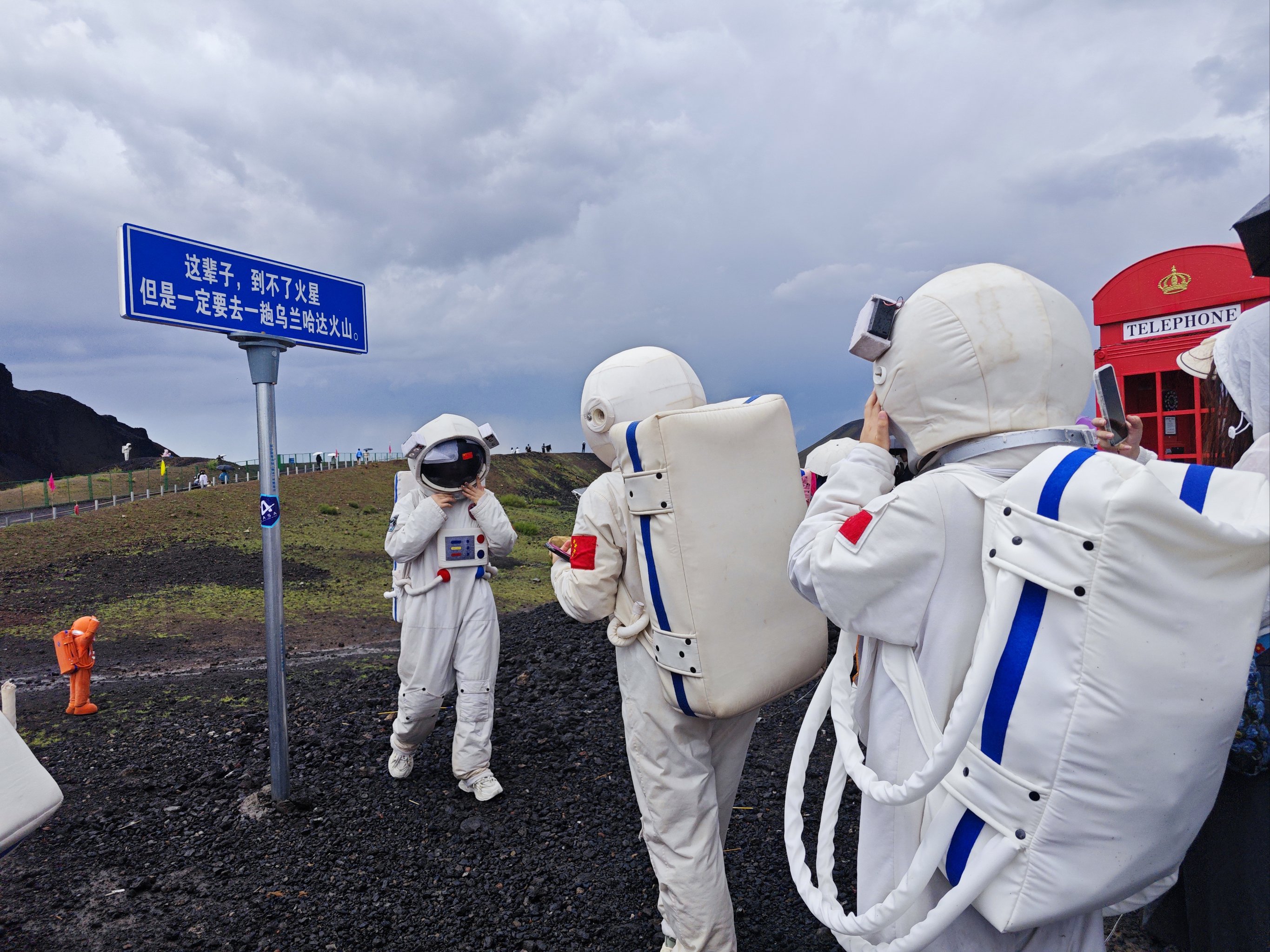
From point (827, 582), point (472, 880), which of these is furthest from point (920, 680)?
point (472, 880)

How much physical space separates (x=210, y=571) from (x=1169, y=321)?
1519 centimetres

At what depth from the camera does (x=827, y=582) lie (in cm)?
167

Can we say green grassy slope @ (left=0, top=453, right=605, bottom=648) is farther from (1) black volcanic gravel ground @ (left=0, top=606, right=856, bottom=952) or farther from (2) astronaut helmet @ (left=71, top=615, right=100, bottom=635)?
(1) black volcanic gravel ground @ (left=0, top=606, right=856, bottom=952)

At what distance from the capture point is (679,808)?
261 cm

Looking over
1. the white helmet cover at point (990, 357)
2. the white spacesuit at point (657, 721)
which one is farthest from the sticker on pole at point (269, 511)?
the white helmet cover at point (990, 357)

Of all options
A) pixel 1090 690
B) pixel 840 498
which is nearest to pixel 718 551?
pixel 840 498

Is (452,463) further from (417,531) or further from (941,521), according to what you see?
(941,521)

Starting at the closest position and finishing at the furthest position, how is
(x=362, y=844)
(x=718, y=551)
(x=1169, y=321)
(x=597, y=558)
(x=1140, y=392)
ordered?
1. (x=718, y=551)
2. (x=597, y=558)
3. (x=362, y=844)
4. (x=1169, y=321)
5. (x=1140, y=392)

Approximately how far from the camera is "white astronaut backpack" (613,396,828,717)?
7.50ft

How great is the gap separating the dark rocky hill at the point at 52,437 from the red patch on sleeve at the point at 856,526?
61496 millimetres

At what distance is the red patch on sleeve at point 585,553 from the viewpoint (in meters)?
2.76

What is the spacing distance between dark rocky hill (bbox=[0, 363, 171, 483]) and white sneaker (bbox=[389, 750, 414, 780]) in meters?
57.9

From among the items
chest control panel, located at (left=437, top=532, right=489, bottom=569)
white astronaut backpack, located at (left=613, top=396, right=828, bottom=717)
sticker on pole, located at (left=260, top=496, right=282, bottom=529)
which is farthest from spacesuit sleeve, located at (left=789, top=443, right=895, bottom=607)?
sticker on pole, located at (left=260, top=496, right=282, bottom=529)

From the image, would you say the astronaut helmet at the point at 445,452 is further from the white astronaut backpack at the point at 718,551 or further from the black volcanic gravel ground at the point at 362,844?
the white astronaut backpack at the point at 718,551
